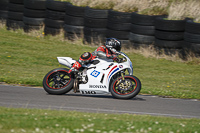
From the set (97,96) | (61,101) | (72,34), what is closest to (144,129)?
(61,101)

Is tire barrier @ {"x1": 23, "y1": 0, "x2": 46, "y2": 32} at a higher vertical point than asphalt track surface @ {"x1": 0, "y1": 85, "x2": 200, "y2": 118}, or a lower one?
higher

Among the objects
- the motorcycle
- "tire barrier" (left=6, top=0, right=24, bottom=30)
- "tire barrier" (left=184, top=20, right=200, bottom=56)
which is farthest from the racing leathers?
"tire barrier" (left=6, top=0, right=24, bottom=30)

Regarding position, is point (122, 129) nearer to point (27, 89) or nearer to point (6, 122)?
point (6, 122)

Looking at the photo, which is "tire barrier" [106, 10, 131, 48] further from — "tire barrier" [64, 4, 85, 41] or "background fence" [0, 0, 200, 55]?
"tire barrier" [64, 4, 85, 41]

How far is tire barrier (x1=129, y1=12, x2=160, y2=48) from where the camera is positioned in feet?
56.3

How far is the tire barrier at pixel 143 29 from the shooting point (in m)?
17.2

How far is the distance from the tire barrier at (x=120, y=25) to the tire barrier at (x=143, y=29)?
0.35 meters

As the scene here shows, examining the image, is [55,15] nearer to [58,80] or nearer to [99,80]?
[58,80]

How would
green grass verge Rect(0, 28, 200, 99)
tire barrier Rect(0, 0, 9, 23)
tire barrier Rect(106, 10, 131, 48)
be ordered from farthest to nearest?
tire barrier Rect(0, 0, 9, 23)
tire barrier Rect(106, 10, 131, 48)
green grass verge Rect(0, 28, 200, 99)

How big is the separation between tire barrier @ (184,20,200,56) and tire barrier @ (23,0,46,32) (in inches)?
382

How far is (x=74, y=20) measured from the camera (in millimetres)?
19797

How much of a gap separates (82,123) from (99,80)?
10.7 feet

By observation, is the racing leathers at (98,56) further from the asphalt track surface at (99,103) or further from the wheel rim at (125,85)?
the asphalt track surface at (99,103)

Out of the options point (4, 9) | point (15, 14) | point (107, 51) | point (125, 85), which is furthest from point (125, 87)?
point (4, 9)
